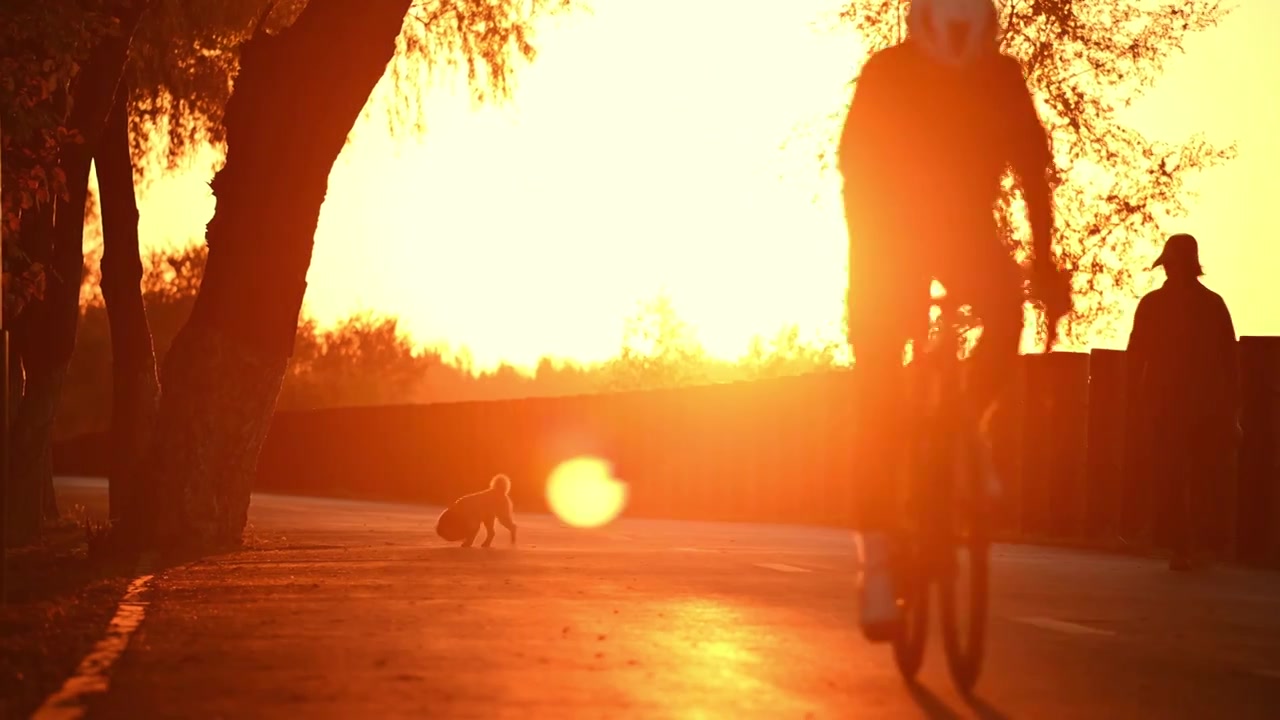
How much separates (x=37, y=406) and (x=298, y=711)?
17.2m

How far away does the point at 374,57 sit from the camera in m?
14.9

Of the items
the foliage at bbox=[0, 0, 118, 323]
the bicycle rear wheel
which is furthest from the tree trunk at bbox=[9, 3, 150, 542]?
the bicycle rear wheel

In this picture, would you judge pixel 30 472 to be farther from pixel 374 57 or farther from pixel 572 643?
pixel 572 643

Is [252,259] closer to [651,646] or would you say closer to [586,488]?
[651,646]

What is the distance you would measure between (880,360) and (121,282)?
17.0m

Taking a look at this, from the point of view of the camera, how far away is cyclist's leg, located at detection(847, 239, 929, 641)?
621 centimetres

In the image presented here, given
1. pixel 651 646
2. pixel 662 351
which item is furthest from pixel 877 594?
pixel 662 351

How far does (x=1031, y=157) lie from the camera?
6441 millimetres

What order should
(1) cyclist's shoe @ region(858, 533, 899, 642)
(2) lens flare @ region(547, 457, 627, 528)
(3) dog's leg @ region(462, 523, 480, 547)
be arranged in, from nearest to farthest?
A: (1) cyclist's shoe @ region(858, 533, 899, 642) → (3) dog's leg @ region(462, 523, 480, 547) → (2) lens flare @ region(547, 457, 627, 528)

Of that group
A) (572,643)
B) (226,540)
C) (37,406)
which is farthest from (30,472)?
(572,643)

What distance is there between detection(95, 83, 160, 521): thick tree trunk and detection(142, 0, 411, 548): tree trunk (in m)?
6.73

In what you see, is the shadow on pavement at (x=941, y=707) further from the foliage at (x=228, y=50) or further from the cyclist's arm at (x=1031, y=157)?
the foliage at (x=228, y=50)

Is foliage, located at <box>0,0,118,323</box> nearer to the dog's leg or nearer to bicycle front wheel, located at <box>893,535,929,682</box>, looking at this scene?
the dog's leg

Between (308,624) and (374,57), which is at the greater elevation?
(374,57)
